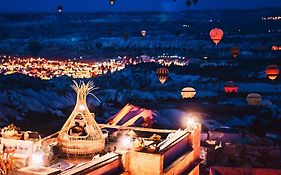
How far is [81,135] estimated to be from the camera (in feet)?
29.5

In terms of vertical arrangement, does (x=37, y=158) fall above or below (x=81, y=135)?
below

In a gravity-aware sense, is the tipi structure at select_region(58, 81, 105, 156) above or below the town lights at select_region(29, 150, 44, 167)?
above

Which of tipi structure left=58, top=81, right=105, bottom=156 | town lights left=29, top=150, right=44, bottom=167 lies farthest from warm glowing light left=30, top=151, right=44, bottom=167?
tipi structure left=58, top=81, right=105, bottom=156

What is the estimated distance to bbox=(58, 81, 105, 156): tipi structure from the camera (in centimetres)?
882

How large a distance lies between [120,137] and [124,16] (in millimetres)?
135865

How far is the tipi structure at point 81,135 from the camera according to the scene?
8.82 metres

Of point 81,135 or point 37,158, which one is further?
point 81,135

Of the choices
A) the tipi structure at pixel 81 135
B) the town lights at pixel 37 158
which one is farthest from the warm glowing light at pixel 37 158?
the tipi structure at pixel 81 135

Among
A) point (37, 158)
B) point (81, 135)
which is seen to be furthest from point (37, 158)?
point (81, 135)

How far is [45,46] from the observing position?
95438mm

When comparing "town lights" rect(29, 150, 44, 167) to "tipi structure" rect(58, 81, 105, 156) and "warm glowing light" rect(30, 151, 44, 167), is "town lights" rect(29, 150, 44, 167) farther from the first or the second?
"tipi structure" rect(58, 81, 105, 156)

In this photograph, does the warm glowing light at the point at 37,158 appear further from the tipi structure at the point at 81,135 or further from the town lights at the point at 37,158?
the tipi structure at the point at 81,135

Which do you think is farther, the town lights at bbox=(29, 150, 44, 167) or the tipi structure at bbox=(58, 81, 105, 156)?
the tipi structure at bbox=(58, 81, 105, 156)

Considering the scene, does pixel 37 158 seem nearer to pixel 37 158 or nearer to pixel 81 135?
pixel 37 158
